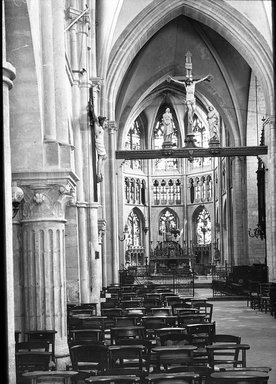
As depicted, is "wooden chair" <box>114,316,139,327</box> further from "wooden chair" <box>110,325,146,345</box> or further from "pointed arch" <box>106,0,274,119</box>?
"pointed arch" <box>106,0,274,119</box>

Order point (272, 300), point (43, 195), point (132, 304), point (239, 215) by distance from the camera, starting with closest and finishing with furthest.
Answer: point (43, 195) < point (132, 304) < point (272, 300) < point (239, 215)

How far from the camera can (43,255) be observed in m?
14.1

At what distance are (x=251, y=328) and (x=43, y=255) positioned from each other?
10603 millimetres

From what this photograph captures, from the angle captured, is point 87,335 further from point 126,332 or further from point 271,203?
point 271,203

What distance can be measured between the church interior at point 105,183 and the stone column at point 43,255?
22mm

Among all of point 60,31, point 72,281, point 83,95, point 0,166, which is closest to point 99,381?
point 0,166

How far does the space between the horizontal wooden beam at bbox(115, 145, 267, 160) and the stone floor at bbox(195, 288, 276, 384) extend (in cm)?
680

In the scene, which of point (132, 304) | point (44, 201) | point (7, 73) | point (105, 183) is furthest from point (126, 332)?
point (105, 183)

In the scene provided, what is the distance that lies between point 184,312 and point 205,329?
393 cm

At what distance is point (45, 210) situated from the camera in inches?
559

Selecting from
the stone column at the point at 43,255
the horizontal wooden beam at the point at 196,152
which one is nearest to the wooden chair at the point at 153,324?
the stone column at the point at 43,255

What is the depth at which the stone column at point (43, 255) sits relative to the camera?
14.1m

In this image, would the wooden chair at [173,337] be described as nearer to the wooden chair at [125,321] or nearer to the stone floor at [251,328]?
the stone floor at [251,328]

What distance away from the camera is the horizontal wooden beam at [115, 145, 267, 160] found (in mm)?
36250
